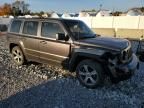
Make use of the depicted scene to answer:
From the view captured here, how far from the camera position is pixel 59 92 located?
6.90m

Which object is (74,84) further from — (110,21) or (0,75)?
(110,21)

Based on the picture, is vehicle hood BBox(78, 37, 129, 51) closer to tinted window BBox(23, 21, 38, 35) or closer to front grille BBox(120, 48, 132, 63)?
front grille BBox(120, 48, 132, 63)

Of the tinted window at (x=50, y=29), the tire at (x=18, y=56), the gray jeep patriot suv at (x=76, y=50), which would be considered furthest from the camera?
the tire at (x=18, y=56)

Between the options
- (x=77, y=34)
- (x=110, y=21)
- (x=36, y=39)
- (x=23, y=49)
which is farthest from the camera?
(x=110, y=21)

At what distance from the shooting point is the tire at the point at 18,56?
9.70 meters

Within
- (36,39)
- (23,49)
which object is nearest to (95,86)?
(36,39)

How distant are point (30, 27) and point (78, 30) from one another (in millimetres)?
1818

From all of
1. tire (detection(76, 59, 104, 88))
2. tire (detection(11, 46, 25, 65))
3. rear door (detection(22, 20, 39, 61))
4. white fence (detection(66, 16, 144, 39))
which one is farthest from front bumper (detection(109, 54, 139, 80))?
white fence (detection(66, 16, 144, 39))

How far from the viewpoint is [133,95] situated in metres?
7.02

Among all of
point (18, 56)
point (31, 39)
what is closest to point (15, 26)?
point (18, 56)

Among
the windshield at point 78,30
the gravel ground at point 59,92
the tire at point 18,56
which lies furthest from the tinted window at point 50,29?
the tire at point 18,56

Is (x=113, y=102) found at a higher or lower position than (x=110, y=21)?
lower

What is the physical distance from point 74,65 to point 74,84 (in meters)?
0.54

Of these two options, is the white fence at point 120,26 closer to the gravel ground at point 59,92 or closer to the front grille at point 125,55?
the gravel ground at point 59,92
